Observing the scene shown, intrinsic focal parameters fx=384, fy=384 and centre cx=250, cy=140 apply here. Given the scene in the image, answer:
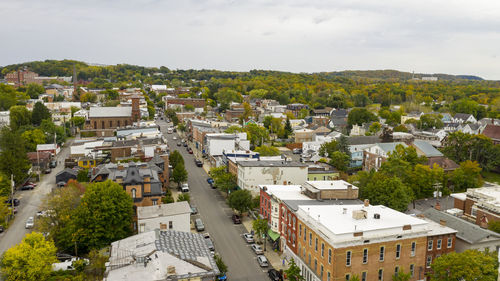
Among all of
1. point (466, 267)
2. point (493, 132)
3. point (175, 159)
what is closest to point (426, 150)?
point (493, 132)

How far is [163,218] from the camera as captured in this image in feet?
126

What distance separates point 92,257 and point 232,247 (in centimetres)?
1375

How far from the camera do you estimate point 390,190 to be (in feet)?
154

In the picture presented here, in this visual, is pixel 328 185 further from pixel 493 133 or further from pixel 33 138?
pixel 33 138

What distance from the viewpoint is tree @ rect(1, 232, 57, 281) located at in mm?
30375

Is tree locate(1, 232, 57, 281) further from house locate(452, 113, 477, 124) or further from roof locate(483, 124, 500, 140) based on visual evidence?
house locate(452, 113, 477, 124)

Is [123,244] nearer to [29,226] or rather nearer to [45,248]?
[45,248]

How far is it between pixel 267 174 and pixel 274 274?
20717 mm

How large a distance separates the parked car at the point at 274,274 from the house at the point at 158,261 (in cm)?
724

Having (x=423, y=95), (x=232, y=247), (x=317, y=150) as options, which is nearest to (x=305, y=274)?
(x=232, y=247)

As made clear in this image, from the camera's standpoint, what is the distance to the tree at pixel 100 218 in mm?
37656

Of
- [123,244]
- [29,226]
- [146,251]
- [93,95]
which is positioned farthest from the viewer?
[93,95]

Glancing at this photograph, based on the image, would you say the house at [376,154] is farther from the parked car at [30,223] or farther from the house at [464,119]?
the house at [464,119]

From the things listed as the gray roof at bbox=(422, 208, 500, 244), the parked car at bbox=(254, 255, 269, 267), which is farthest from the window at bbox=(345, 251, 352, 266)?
the gray roof at bbox=(422, 208, 500, 244)
